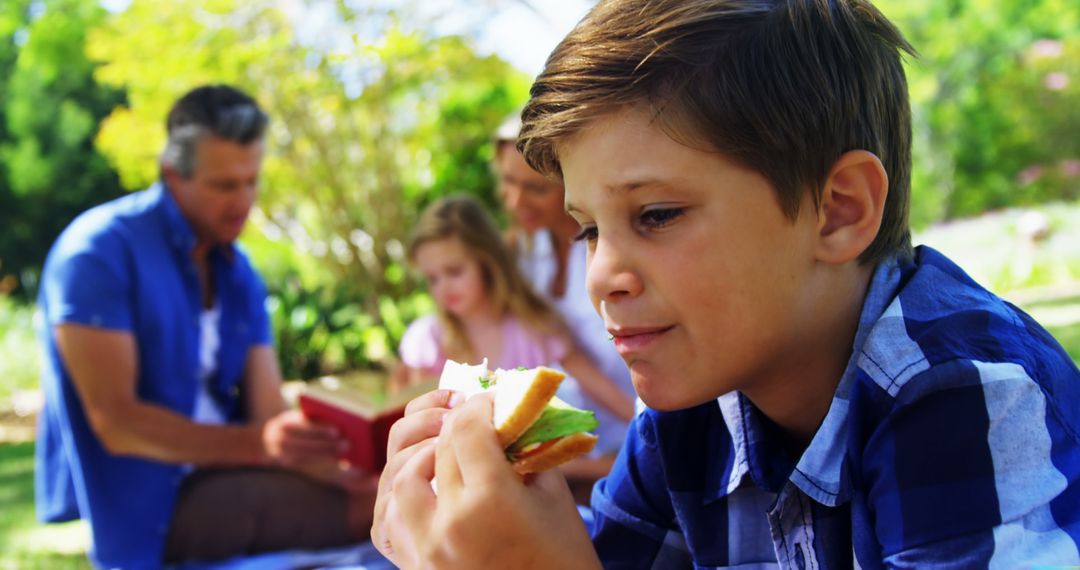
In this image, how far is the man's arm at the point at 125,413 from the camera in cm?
369

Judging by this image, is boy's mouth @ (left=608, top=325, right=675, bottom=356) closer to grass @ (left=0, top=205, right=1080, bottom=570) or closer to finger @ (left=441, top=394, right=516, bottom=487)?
finger @ (left=441, top=394, right=516, bottom=487)

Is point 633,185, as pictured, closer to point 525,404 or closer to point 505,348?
point 525,404

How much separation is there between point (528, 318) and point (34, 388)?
26.6 feet

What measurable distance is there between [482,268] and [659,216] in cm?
312

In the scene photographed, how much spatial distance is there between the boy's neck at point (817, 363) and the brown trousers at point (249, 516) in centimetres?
275

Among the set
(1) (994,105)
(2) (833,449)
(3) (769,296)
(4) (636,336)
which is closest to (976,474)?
(2) (833,449)

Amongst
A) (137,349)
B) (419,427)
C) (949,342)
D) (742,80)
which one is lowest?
(137,349)

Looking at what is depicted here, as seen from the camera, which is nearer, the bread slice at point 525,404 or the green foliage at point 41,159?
the bread slice at point 525,404

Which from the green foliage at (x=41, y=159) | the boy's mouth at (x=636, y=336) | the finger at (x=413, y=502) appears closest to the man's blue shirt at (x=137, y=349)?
the finger at (x=413, y=502)

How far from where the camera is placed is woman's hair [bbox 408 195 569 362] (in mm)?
4219

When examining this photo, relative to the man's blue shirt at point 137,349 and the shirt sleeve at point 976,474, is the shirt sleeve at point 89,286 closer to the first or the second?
the man's blue shirt at point 137,349

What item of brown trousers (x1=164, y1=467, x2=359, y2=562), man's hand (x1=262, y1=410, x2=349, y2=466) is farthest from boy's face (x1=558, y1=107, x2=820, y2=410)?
brown trousers (x1=164, y1=467, x2=359, y2=562)

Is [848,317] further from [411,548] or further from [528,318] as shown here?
[528,318]

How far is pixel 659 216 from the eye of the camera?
1.36 m
